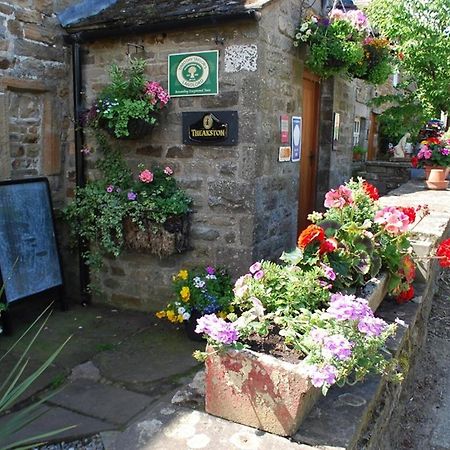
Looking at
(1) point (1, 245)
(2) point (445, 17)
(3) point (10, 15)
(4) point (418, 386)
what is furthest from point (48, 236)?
(2) point (445, 17)

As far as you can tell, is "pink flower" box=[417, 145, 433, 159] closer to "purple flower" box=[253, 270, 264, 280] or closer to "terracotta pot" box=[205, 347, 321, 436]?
"purple flower" box=[253, 270, 264, 280]

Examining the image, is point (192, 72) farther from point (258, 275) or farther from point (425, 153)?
point (425, 153)

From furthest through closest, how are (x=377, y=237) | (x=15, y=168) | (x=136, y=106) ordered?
1. (x=15, y=168)
2. (x=136, y=106)
3. (x=377, y=237)

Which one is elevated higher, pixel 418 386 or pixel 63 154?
pixel 63 154

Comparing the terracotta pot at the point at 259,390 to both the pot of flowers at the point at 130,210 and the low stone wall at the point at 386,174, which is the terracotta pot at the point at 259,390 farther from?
the low stone wall at the point at 386,174

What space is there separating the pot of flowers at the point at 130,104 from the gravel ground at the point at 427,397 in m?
2.81

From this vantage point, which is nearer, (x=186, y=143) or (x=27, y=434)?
(x=27, y=434)

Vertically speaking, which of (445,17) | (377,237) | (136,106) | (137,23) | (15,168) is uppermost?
(445,17)

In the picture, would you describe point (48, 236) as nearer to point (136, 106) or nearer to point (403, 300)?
point (136, 106)

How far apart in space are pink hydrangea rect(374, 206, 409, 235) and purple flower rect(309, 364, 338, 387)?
1479mm

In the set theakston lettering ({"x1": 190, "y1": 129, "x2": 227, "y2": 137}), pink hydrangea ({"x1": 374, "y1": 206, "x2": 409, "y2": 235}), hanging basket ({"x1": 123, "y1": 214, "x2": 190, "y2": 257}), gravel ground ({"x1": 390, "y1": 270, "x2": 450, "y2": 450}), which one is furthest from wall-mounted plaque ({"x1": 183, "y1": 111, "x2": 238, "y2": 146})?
gravel ground ({"x1": 390, "y1": 270, "x2": 450, "y2": 450})

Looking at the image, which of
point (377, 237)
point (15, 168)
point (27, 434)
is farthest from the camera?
point (15, 168)

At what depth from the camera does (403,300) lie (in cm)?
351

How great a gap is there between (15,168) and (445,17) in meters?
6.47
